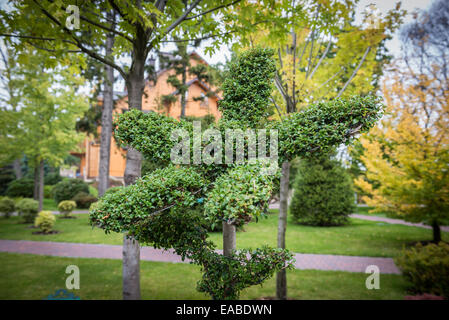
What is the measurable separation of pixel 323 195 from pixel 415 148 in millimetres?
5301

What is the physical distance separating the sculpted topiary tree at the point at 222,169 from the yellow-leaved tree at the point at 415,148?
442cm

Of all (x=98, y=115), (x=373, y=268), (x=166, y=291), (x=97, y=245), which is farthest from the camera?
(x=98, y=115)

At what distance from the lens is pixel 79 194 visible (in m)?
16.5

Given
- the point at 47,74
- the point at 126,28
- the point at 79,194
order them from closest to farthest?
the point at 126,28 → the point at 47,74 → the point at 79,194

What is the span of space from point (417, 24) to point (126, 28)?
9355mm

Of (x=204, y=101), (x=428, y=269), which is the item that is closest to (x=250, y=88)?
(x=428, y=269)

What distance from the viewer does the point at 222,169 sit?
2.25 metres

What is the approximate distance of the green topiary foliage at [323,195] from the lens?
11.1 m

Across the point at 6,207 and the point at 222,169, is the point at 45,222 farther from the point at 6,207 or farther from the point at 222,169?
the point at 222,169

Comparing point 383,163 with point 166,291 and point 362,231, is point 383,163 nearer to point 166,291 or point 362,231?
point 362,231

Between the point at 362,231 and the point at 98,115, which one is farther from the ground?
the point at 98,115

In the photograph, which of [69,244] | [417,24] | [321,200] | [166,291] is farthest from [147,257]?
[417,24]

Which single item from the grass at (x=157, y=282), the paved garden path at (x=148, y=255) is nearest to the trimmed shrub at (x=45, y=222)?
the paved garden path at (x=148, y=255)

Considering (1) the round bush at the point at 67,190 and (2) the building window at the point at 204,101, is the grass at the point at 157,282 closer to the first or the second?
(2) the building window at the point at 204,101
